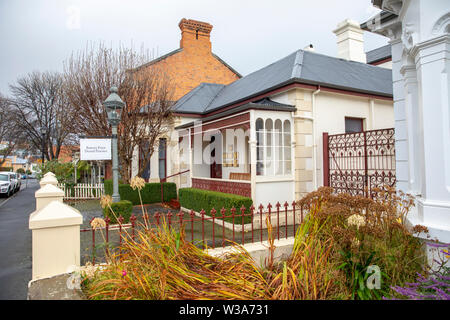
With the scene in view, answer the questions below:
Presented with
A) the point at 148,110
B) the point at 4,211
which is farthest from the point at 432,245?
the point at 4,211

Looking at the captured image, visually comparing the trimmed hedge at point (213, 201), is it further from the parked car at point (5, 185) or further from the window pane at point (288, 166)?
the parked car at point (5, 185)

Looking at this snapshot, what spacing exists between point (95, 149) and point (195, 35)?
44.5 feet

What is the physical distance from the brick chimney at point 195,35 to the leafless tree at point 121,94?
7.52m

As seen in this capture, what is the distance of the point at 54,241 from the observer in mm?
3020

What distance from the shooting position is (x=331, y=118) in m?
9.28

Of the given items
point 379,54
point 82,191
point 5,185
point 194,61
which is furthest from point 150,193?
point 379,54

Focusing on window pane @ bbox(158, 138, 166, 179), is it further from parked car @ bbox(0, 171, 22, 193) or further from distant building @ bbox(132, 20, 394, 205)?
parked car @ bbox(0, 171, 22, 193)

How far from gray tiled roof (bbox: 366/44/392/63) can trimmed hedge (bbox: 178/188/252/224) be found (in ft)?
48.3

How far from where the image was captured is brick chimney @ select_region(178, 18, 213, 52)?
18375mm

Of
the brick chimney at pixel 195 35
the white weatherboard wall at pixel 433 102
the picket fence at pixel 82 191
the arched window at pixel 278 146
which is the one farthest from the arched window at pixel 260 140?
the brick chimney at pixel 195 35

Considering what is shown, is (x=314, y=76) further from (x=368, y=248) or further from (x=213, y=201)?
(x=368, y=248)
